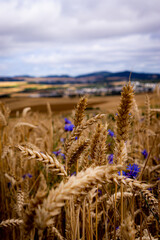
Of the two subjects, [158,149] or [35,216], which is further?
[158,149]

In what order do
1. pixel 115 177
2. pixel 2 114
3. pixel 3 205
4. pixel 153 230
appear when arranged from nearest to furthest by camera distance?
pixel 115 177, pixel 153 230, pixel 3 205, pixel 2 114

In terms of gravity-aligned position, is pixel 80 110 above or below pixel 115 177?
above

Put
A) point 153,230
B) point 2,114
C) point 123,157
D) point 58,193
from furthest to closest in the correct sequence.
Result: 1. point 2,114
2. point 153,230
3. point 123,157
4. point 58,193

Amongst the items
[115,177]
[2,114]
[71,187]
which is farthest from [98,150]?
[2,114]

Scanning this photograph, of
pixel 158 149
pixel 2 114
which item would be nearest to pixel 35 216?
pixel 2 114

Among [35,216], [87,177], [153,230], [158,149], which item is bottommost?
[153,230]

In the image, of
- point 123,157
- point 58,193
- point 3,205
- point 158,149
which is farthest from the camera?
point 158,149

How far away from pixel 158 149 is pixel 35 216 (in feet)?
10.1

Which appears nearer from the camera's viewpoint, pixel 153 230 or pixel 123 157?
pixel 123 157

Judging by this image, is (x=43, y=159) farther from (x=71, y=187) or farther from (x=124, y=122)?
(x=124, y=122)

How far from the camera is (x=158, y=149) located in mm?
3277

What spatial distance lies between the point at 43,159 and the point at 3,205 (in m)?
1.62

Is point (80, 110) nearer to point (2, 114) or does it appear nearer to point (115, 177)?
point (115, 177)

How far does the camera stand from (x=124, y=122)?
99 cm
